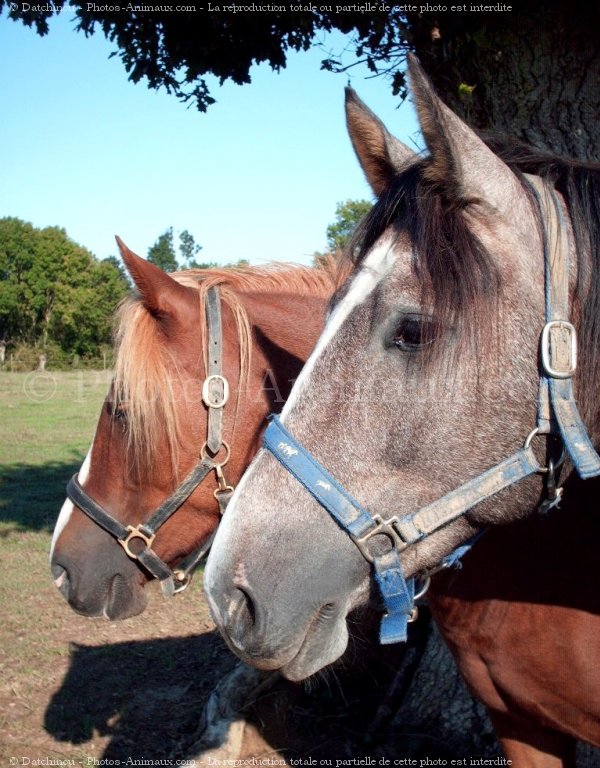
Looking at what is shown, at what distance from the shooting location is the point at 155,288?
8.64 ft

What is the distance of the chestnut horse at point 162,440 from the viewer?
2.63 m

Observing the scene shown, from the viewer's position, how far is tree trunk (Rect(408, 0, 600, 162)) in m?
3.27

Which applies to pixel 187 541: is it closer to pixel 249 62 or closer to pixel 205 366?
pixel 205 366

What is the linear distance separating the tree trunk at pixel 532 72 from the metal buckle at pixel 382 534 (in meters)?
2.43

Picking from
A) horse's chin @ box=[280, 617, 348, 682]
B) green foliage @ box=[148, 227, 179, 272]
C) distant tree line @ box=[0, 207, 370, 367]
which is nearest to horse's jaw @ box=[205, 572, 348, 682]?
horse's chin @ box=[280, 617, 348, 682]

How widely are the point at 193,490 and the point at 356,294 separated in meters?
1.36

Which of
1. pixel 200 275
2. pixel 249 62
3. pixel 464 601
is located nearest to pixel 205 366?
pixel 200 275

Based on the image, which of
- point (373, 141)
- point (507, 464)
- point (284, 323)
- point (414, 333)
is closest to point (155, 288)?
point (284, 323)

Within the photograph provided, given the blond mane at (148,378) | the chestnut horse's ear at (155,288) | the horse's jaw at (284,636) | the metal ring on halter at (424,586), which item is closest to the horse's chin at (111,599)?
the blond mane at (148,378)

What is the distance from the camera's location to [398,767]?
3.46 meters

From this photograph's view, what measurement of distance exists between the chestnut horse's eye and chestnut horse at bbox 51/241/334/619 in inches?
48.9

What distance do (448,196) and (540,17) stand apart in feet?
8.44

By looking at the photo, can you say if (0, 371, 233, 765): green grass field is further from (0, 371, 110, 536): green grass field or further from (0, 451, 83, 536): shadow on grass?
(0, 371, 110, 536): green grass field

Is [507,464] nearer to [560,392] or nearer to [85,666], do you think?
[560,392]
